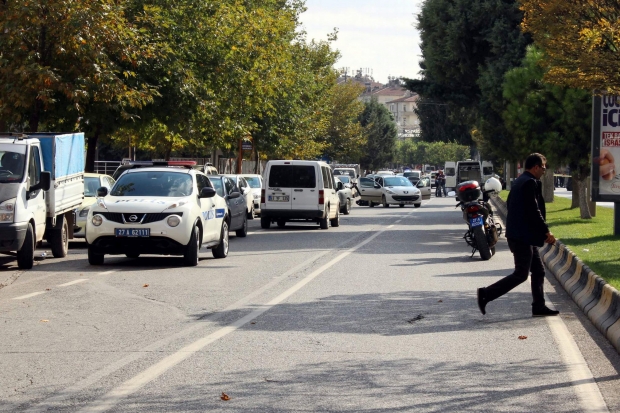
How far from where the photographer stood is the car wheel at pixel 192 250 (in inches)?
699

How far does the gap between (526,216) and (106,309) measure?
4823mm

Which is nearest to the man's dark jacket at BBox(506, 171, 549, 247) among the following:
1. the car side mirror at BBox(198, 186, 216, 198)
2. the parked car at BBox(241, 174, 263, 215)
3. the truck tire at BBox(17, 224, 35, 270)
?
the car side mirror at BBox(198, 186, 216, 198)

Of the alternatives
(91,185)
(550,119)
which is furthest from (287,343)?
(550,119)

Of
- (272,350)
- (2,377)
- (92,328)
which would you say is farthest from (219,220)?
(2,377)

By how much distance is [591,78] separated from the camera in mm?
16438

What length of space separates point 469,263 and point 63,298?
8.57 metres

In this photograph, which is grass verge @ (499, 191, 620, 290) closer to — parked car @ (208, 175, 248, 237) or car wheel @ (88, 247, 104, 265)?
parked car @ (208, 175, 248, 237)

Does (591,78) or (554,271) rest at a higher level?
(591,78)

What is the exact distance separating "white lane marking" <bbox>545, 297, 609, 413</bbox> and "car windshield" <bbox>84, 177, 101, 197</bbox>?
15661mm

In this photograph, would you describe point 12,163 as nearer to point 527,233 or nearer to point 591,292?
point 527,233

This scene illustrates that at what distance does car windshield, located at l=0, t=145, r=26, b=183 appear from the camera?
57.4 ft

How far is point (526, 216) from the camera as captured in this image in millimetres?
11688

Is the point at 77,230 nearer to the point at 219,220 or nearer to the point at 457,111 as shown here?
the point at 219,220

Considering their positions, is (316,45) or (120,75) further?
(316,45)
